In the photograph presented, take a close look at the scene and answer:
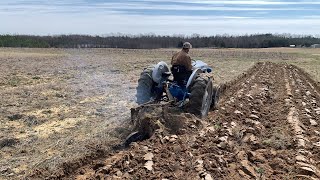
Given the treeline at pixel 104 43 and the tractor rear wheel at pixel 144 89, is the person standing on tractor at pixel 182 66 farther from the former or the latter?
the treeline at pixel 104 43

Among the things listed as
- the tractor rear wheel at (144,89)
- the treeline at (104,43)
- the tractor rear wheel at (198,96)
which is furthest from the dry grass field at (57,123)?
the treeline at (104,43)

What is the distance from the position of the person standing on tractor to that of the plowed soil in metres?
0.99

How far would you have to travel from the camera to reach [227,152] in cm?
636

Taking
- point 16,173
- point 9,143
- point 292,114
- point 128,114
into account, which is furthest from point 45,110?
point 292,114

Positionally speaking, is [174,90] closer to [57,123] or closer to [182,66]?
[182,66]

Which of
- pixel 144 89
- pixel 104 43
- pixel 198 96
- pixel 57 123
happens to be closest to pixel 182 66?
pixel 198 96

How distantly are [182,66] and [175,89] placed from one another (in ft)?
1.64

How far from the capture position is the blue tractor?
28.4ft

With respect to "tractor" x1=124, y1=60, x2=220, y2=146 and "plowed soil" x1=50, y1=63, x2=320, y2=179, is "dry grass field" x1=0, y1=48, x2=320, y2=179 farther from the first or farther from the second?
"tractor" x1=124, y1=60, x2=220, y2=146

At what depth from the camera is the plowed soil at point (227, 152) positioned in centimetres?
550

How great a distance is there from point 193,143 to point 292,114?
3.51 metres

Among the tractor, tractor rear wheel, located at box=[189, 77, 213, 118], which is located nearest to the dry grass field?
the tractor

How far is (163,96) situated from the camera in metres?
9.23

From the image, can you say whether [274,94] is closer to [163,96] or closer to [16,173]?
[163,96]
